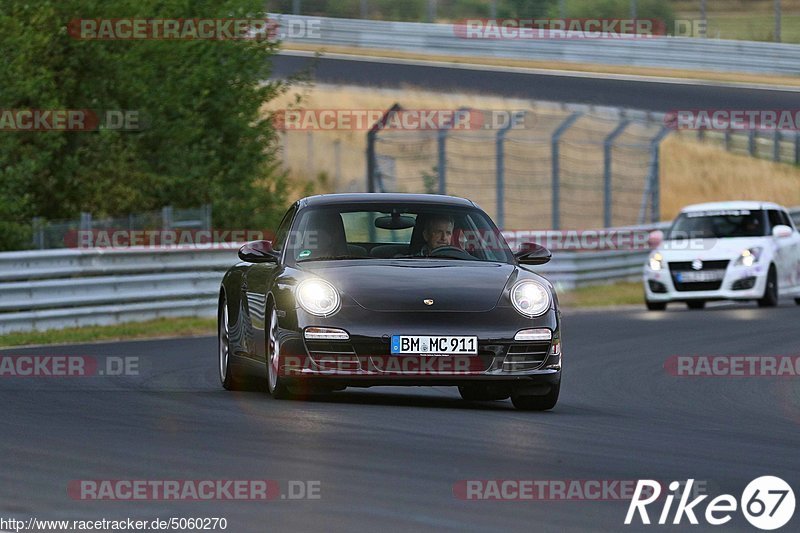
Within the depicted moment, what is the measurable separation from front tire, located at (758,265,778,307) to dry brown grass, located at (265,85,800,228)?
8606 mm

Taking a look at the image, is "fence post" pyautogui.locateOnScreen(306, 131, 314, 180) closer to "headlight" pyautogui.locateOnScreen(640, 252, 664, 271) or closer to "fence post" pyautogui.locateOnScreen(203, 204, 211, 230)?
"fence post" pyautogui.locateOnScreen(203, 204, 211, 230)

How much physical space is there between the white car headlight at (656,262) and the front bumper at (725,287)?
0.06 m

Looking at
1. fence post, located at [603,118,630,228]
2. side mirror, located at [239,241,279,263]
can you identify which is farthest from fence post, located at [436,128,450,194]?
side mirror, located at [239,241,279,263]

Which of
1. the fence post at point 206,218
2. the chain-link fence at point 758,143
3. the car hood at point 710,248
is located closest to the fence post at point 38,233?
the fence post at point 206,218

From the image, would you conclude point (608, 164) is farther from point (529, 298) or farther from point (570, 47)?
point (529, 298)

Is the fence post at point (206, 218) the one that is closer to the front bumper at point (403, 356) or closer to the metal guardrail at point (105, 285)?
the metal guardrail at point (105, 285)

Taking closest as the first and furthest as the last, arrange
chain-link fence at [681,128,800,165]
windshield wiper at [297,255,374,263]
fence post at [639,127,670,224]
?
windshield wiper at [297,255,374,263] → fence post at [639,127,670,224] → chain-link fence at [681,128,800,165]

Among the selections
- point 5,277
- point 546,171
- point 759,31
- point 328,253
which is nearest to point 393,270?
point 328,253

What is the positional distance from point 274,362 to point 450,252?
1405 mm

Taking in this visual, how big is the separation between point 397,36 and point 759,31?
929 cm

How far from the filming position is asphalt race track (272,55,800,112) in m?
39.8

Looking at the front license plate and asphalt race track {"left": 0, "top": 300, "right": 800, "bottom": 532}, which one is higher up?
the front license plate

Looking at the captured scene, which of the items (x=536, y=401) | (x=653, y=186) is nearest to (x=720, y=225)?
(x=653, y=186)

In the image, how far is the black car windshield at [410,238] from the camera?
11703mm
